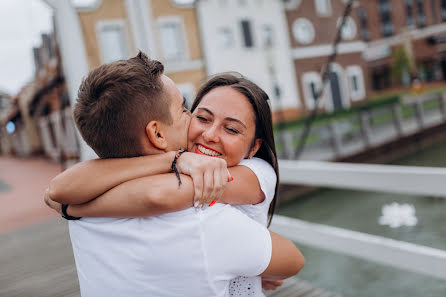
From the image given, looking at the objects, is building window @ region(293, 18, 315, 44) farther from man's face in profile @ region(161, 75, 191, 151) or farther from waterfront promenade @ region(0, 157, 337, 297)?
man's face in profile @ region(161, 75, 191, 151)

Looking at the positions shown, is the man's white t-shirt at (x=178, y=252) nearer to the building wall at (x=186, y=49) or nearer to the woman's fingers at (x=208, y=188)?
the woman's fingers at (x=208, y=188)

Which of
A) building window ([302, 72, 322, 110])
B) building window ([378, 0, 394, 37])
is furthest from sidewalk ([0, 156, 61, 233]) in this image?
building window ([302, 72, 322, 110])

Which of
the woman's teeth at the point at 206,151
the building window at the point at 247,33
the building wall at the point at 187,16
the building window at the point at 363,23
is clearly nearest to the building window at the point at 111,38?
the building wall at the point at 187,16

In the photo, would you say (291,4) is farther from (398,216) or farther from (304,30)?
(398,216)

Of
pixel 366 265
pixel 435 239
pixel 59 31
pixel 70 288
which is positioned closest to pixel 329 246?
pixel 70 288

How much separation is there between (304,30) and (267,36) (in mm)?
1762

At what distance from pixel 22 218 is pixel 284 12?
12.2 meters

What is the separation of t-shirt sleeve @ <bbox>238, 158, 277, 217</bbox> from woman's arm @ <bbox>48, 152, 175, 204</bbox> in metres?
0.21

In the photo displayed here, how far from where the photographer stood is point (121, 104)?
591 millimetres

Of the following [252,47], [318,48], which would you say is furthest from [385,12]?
[252,47]

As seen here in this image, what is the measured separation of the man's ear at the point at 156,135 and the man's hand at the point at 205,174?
0.12ft

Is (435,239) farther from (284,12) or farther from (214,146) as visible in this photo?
(284,12)

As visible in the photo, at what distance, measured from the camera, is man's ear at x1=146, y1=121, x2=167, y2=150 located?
0.61 meters

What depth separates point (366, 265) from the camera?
164 inches
